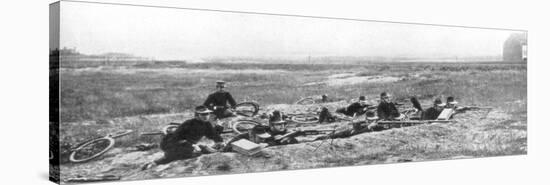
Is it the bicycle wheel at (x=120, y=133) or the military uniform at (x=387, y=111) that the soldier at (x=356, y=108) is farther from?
the bicycle wheel at (x=120, y=133)

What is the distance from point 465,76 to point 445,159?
56.0 inches

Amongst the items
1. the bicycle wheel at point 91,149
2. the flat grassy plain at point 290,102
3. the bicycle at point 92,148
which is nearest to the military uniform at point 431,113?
the flat grassy plain at point 290,102

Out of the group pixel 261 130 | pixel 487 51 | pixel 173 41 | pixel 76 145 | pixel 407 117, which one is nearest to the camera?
pixel 76 145

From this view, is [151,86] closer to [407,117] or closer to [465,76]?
[407,117]

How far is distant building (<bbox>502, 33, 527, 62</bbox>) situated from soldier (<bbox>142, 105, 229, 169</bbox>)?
18.4ft

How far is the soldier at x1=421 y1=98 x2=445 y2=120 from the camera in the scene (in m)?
12.1

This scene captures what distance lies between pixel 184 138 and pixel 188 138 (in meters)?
0.05

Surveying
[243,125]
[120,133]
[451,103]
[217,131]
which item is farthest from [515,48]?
[120,133]

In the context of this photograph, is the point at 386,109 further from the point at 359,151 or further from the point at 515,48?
the point at 515,48

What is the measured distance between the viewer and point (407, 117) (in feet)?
39.1

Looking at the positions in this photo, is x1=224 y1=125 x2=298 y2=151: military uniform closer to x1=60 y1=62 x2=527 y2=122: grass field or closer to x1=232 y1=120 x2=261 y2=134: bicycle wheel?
x1=232 y1=120 x2=261 y2=134: bicycle wheel

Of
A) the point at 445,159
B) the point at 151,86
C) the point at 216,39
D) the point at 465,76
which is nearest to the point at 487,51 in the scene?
the point at 465,76

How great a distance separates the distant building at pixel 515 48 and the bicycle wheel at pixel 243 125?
497 cm

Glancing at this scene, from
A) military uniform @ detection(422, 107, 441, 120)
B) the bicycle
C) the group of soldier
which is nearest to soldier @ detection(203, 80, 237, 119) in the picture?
the group of soldier
